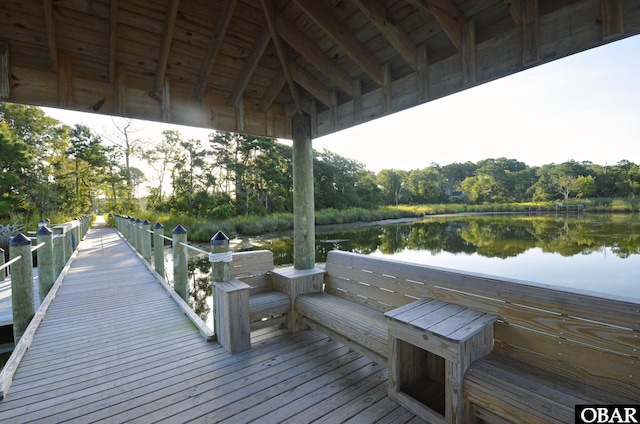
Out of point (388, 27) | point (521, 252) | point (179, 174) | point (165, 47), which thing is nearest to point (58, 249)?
point (165, 47)

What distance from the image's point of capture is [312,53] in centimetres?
269

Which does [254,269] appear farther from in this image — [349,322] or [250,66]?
[250,66]

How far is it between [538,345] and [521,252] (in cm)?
1141

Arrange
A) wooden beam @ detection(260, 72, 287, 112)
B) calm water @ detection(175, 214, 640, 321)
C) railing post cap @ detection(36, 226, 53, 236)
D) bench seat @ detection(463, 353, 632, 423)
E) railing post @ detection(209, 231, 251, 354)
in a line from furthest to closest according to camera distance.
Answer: calm water @ detection(175, 214, 640, 321) < railing post cap @ detection(36, 226, 53, 236) < wooden beam @ detection(260, 72, 287, 112) < railing post @ detection(209, 231, 251, 354) < bench seat @ detection(463, 353, 632, 423)

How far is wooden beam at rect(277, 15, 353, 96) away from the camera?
2.55 metres

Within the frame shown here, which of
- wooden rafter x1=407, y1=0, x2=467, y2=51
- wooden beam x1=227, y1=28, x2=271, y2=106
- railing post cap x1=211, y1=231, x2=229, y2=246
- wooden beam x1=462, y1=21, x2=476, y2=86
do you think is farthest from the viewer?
wooden beam x1=227, y1=28, x2=271, y2=106

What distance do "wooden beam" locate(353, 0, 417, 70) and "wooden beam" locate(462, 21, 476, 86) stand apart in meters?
0.40

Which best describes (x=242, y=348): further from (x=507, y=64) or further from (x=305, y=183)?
(x=507, y=64)

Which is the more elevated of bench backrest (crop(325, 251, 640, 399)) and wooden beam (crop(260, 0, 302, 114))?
wooden beam (crop(260, 0, 302, 114))

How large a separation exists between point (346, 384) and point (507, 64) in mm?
2451

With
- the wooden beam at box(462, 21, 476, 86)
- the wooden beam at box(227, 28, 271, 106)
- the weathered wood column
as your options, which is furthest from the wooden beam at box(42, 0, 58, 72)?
the wooden beam at box(462, 21, 476, 86)

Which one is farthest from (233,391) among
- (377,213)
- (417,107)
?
(377,213)

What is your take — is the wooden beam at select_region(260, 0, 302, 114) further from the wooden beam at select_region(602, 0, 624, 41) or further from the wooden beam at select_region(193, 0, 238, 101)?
the wooden beam at select_region(602, 0, 624, 41)

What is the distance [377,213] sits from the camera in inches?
958
